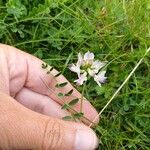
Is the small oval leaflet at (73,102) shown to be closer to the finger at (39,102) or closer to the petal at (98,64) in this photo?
the finger at (39,102)

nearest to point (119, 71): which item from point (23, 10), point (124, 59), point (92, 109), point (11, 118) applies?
point (124, 59)

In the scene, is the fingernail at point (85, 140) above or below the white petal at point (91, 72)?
below

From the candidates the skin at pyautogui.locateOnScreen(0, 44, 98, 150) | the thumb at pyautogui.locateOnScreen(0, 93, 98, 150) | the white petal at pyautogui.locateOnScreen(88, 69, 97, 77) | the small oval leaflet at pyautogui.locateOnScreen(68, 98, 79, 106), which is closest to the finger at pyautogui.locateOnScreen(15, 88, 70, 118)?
the skin at pyautogui.locateOnScreen(0, 44, 98, 150)

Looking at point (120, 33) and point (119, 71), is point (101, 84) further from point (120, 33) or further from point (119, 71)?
point (120, 33)

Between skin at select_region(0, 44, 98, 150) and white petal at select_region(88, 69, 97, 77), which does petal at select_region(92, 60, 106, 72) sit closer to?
white petal at select_region(88, 69, 97, 77)

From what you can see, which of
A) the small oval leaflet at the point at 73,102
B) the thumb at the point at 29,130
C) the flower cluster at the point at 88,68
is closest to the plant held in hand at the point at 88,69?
the flower cluster at the point at 88,68

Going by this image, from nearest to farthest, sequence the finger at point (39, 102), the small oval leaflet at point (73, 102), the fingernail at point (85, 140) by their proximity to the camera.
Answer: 1. the fingernail at point (85, 140)
2. the small oval leaflet at point (73, 102)
3. the finger at point (39, 102)
